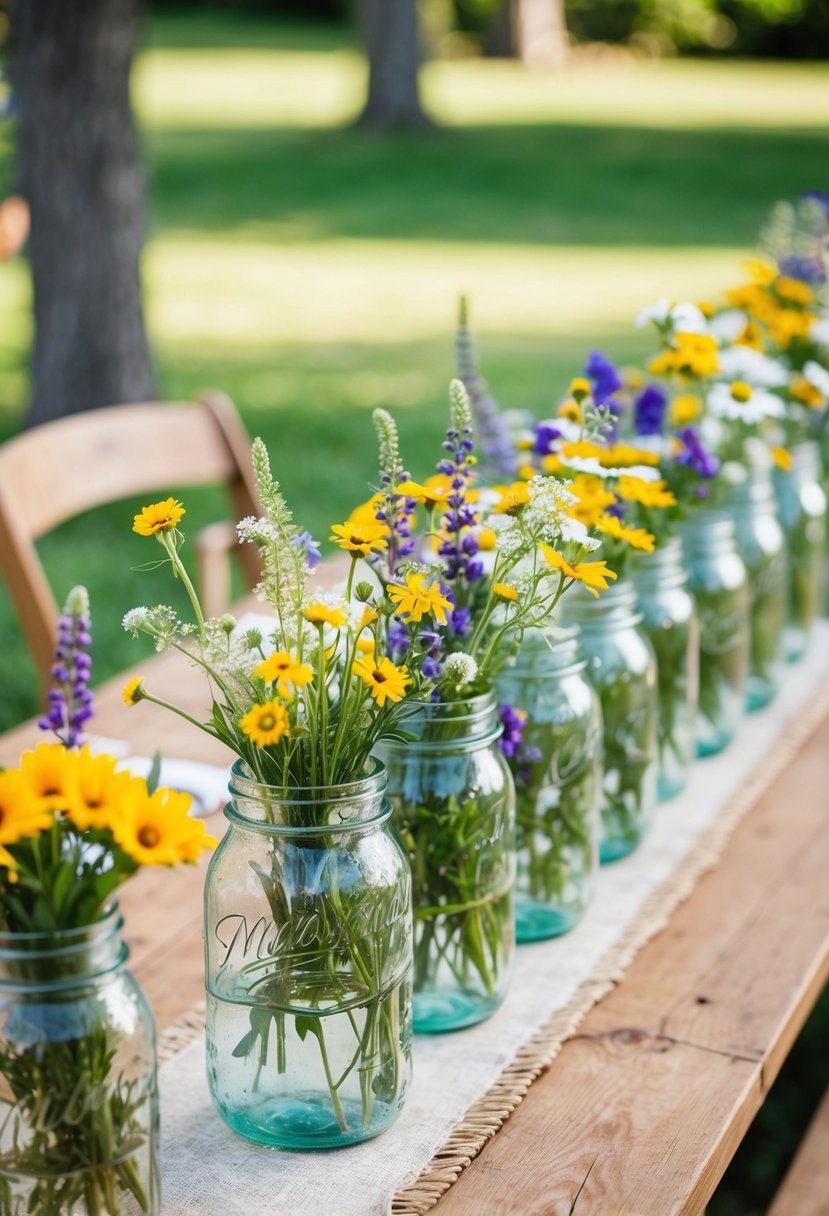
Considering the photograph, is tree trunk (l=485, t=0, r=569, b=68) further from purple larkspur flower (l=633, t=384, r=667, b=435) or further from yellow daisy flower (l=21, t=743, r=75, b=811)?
yellow daisy flower (l=21, t=743, r=75, b=811)

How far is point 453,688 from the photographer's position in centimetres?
112

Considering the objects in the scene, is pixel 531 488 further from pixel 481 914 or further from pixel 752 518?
pixel 752 518

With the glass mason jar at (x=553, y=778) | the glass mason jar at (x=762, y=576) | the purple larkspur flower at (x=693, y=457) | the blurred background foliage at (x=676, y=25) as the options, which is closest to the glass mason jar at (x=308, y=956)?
the glass mason jar at (x=553, y=778)

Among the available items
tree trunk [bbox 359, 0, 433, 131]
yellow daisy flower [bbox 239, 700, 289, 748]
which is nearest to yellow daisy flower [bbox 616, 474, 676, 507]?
yellow daisy flower [bbox 239, 700, 289, 748]

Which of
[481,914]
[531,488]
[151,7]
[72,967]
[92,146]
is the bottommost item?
[481,914]

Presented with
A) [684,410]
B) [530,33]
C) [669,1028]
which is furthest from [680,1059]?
[530,33]

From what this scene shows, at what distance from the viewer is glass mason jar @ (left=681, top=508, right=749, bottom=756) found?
1722 mm

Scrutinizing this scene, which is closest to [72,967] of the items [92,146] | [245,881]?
[245,881]

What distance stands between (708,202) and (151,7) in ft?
43.2

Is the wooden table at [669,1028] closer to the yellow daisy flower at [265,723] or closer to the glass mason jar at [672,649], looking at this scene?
the glass mason jar at [672,649]

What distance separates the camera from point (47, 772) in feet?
2.54

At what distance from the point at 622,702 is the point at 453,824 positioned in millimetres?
382

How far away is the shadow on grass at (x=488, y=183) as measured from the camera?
11406 mm

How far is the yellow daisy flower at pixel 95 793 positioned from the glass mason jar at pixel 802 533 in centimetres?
143
